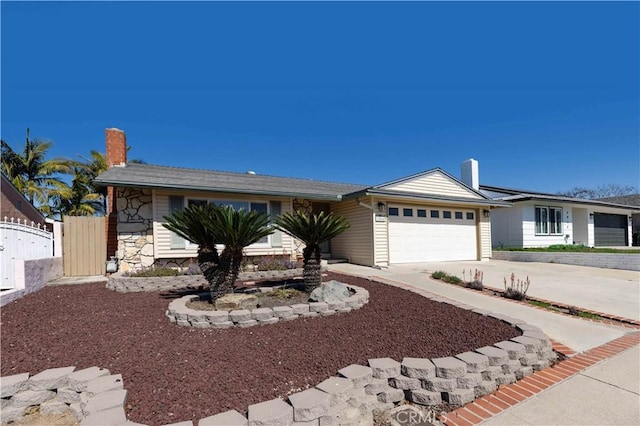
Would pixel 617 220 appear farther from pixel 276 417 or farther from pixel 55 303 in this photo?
pixel 55 303

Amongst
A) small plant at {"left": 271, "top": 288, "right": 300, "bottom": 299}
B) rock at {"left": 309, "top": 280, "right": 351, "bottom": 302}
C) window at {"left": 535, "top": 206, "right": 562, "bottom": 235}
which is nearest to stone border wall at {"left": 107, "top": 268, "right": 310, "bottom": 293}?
small plant at {"left": 271, "top": 288, "right": 300, "bottom": 299}

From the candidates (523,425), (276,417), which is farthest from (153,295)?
(523,425)

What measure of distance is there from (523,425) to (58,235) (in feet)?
39.8

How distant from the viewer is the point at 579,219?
62.4 feet

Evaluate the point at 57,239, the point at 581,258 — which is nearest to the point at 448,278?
the point at 581,258

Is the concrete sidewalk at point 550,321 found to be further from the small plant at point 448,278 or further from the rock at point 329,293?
the rock at point 329,293

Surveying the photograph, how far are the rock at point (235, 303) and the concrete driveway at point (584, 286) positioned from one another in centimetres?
644

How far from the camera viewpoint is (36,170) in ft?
66.8

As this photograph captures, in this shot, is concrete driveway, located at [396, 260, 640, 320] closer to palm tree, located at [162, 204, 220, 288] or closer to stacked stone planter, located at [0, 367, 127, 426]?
palm tree, located at [162, 204, 220, 288]

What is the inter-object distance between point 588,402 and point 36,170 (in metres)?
29.0

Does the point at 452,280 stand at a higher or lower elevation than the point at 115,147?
lower

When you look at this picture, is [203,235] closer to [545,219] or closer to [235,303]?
[235,303]

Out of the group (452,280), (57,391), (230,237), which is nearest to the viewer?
(57,391)

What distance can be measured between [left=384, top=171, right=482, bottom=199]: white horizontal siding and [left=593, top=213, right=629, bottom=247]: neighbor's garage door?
1363 cm
